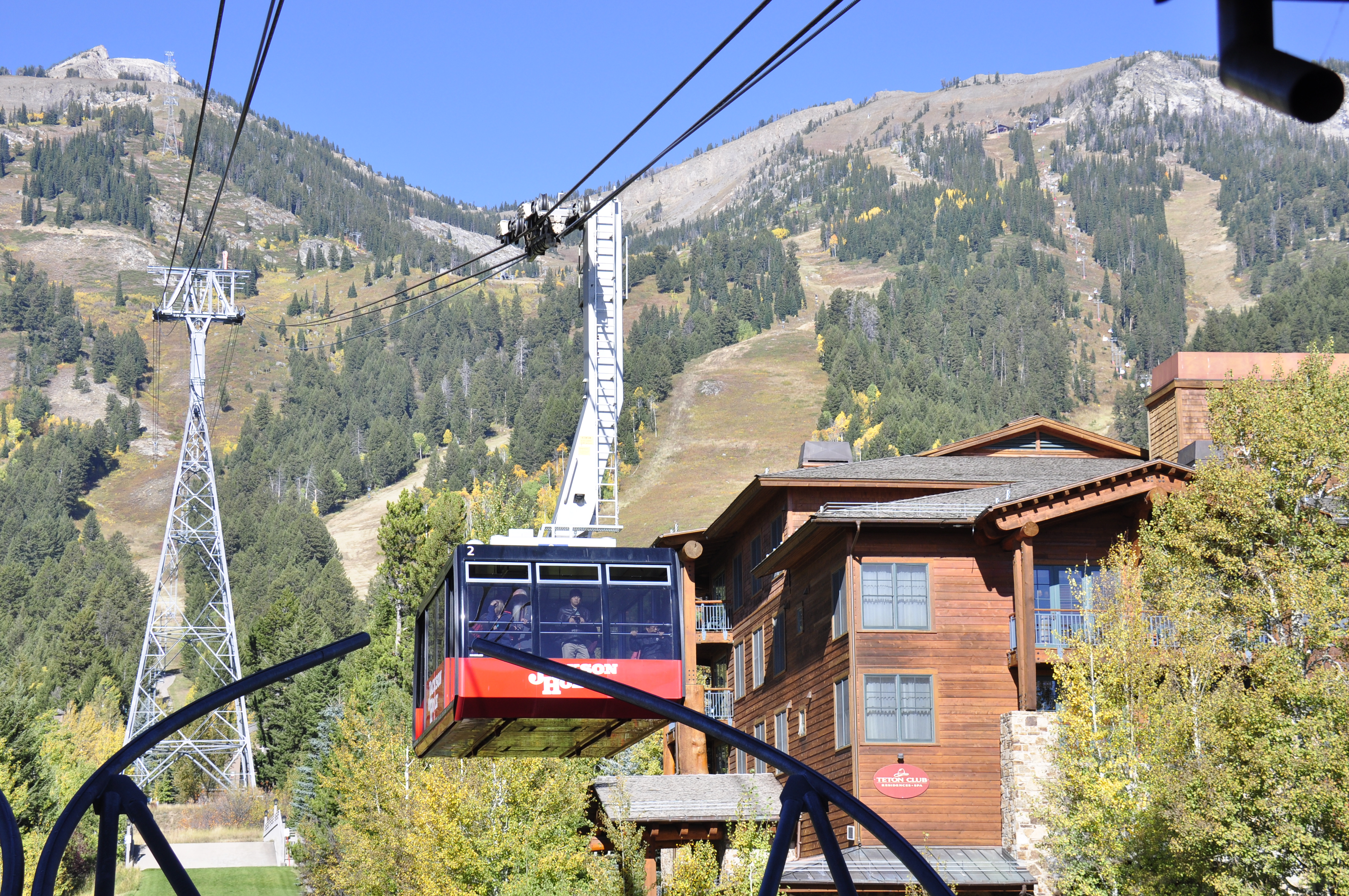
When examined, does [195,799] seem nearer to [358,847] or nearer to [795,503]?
[358,847]

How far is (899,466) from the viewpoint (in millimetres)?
43938

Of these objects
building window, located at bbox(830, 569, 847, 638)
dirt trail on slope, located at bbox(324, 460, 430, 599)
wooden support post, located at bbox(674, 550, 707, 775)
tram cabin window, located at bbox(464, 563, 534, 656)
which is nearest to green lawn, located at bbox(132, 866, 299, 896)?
wooden support post, located at bbox(674, 550, 707, 775)

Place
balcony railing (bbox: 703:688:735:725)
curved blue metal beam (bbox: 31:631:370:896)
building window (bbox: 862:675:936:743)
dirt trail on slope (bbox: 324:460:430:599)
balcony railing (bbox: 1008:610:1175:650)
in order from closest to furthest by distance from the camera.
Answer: curved blue metal beam (bbox: 31:631:370:896) → balcony railing (bbox: 1008:610:1175:650) → building window (bbox: 862:675:936:743) → balcony railing (bbox: 703:688:735:725) → dirt trail on slope (bbox: 324:460:430:599)

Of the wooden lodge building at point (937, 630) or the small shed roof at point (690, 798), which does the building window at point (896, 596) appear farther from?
the small shed roof at point (690, 798)

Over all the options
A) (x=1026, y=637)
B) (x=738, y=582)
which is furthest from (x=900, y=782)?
(x=738, y=582)

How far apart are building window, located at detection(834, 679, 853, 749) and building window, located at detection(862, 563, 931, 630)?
5.88 feet

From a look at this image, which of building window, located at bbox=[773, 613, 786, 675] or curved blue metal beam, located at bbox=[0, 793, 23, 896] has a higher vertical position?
curved blue metal beam, located at bbox=[0, 793, 23, 896]

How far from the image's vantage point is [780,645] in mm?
43188

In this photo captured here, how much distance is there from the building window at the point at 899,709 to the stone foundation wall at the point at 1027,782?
1.91 meters

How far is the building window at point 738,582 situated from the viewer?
158 ft

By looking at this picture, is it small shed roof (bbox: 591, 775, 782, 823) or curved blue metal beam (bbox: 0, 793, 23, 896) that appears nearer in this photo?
curved blue metal beam (bbox: 0, 793, 23, 896)

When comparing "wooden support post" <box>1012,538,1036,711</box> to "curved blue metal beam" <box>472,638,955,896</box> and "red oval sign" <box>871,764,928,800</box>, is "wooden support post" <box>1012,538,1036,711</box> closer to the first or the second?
"red oval sign" <box>871,764,928,800</box>

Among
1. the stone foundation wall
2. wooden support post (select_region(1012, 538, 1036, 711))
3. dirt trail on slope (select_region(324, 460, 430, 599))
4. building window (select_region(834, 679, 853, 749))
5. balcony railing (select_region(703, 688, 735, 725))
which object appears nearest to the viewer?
the stone foundation wall

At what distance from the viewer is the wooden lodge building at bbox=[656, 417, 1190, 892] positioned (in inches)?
1375
